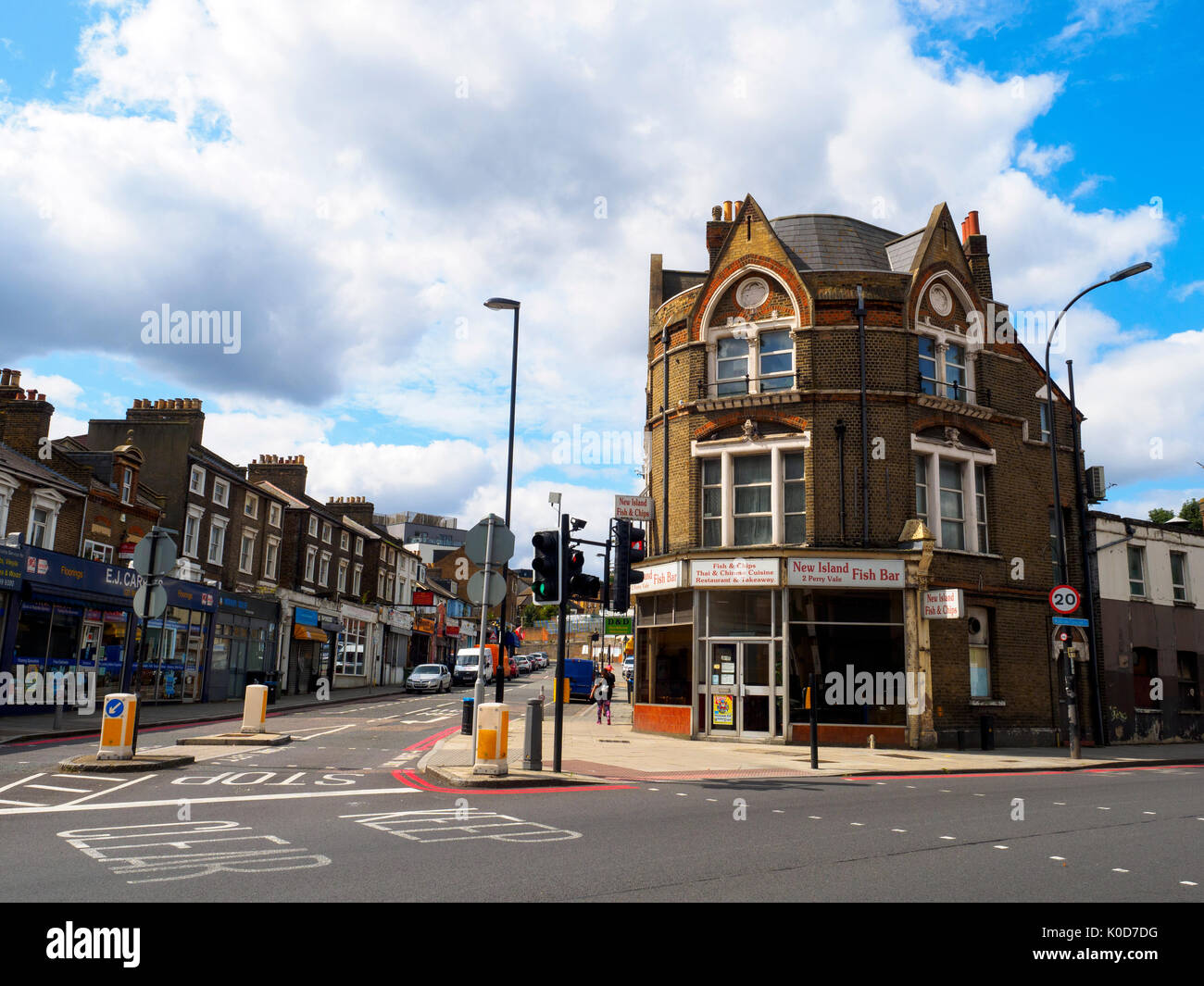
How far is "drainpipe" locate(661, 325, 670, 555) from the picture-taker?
24.4m

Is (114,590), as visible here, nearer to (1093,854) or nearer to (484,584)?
(484,584)

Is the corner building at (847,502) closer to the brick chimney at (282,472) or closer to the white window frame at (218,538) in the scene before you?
the white window frame at (218,538)

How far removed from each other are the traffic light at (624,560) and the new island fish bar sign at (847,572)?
8043 mm

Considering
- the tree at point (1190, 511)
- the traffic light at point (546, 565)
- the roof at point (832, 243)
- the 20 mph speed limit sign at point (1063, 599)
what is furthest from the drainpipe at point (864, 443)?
the tree at point (1190, 511)

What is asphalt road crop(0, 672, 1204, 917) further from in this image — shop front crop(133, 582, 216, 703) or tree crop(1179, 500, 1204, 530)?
tree crop(1179, 500, 1204, 530)

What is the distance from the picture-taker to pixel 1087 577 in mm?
24750

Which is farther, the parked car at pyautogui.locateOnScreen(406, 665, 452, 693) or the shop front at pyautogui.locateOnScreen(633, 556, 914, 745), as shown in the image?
the parked car at pyautogui.locateOnScreen(406, 665, 452, 693)

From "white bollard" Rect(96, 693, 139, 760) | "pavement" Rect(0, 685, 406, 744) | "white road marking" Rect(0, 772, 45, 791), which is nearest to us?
"white road marking" Rect(0, 772, 45, 791)

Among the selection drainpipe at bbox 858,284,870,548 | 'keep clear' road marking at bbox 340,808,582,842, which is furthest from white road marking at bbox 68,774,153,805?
drainpipe at bbox 858,284,870,548

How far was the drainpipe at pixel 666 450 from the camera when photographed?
24.4m

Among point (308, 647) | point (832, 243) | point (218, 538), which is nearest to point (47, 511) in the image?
point (218, 538)

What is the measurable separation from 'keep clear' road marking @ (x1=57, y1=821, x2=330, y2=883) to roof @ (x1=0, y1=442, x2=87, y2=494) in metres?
20.0
